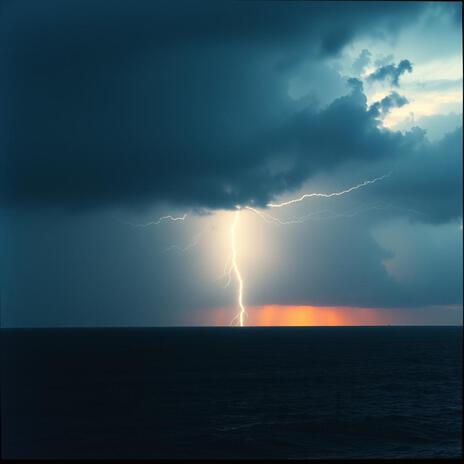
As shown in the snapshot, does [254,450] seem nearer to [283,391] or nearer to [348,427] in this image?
[348,427]

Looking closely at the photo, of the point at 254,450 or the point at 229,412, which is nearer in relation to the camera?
the point at 254,450

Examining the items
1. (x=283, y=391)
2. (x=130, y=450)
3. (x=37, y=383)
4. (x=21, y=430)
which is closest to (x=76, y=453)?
(x=130, y=450)

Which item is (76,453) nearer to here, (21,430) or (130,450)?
(130,450)

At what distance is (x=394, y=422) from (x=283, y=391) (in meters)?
13.1

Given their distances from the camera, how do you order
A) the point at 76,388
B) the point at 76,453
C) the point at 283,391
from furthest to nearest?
the point at 76,388 → the point at 283,391 → the point at 76,453

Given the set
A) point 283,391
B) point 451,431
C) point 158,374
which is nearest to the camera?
point 451,431

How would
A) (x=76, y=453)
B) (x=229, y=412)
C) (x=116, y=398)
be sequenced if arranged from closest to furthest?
(x=76, y=453)
(x=229, y=412)
(x=116, y=398)

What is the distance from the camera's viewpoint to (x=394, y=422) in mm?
29453

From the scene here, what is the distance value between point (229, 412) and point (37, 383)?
22.6 metres

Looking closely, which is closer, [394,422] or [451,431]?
[451,431]

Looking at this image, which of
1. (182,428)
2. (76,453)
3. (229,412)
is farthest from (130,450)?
(229,412)

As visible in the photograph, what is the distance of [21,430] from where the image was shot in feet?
89.5

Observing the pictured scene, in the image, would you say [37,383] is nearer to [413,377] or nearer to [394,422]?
[394,422]

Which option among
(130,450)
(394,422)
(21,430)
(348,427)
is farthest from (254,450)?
(21,430)
